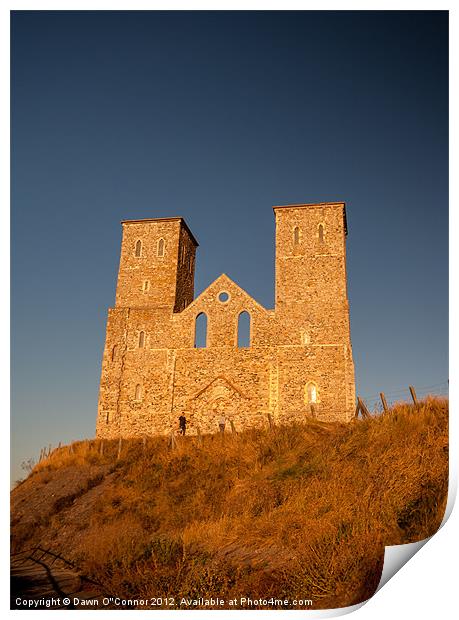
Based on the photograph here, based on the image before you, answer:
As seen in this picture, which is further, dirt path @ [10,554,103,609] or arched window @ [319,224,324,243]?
arched window @ [319,224,324,243]

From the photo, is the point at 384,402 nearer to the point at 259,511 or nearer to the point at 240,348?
the point at 259,511

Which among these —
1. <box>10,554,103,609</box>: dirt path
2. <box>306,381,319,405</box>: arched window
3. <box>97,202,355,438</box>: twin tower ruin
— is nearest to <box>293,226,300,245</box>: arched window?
<box>97,202,355,438</box>: twin tower ruin

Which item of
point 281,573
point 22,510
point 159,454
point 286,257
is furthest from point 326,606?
point 286,257

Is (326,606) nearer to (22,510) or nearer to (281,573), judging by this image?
(281,573)

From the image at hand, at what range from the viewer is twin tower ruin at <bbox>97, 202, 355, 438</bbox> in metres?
20.8

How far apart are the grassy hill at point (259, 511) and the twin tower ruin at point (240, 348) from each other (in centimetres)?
782

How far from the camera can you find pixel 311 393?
20641 mm

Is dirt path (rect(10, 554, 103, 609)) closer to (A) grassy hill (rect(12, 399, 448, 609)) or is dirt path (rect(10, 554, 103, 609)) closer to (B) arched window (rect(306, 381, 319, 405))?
(A) grassy hill (rect(12, 399, 448, 609))

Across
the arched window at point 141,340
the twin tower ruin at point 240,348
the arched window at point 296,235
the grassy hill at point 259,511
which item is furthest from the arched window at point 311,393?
the grassy hill at point 259,511

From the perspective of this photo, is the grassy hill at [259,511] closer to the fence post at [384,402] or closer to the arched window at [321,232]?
the fence post at [384,402]

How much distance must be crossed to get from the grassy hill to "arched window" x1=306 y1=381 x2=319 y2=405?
25.3 ft

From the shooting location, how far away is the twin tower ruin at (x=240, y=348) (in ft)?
68.1
